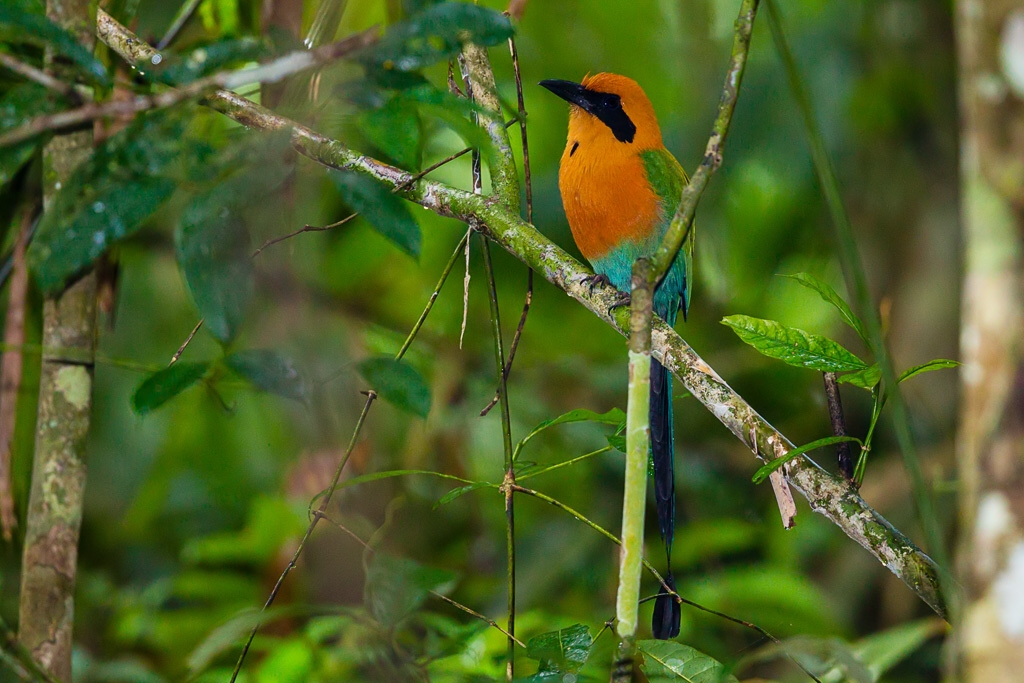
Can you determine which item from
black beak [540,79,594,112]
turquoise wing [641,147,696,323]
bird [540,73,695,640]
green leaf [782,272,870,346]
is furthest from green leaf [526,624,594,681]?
black beak [540,79,594,112]

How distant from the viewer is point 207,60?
1092mm

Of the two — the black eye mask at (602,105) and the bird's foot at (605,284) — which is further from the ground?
the black eye mask at (602,105)

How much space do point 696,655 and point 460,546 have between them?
2235mm

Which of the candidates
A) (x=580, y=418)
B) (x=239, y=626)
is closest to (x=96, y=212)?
(x=239, y=626)

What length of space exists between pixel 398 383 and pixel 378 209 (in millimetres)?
248

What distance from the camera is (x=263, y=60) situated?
47.2 inches

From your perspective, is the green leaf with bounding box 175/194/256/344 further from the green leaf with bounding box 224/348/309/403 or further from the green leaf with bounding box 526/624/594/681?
the green leaf with bounding box 526/624/594/681

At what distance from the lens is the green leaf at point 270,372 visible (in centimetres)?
129

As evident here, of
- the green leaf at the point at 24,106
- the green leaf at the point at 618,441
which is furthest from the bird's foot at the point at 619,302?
the green leaf at the point at 24,106

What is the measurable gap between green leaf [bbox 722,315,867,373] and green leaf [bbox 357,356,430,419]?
0.45 meters

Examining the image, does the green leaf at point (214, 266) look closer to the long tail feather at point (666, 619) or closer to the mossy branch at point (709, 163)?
the mossy branch at point (709, 163)

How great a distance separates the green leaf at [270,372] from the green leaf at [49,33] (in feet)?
1.32

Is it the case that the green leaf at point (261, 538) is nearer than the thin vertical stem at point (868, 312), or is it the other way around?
the thin vertical stem at point (868, 312)

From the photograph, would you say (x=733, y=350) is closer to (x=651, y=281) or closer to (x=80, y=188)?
(x=651, y=281)
